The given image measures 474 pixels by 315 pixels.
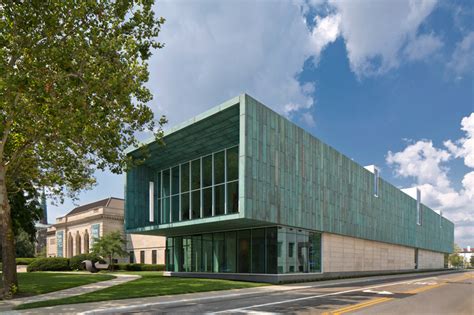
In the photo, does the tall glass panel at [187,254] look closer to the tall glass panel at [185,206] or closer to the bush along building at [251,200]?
the bush along building at [251,200]

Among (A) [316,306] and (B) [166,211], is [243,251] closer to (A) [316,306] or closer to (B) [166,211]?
(B) [166,211]

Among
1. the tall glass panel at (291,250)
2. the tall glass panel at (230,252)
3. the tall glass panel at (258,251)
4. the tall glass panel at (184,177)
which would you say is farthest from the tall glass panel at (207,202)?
the tall glass panel at (291,250)

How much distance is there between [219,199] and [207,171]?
283cm

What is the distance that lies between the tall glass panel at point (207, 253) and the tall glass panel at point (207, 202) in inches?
143

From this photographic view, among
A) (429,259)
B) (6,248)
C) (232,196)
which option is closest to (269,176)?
(232,196)

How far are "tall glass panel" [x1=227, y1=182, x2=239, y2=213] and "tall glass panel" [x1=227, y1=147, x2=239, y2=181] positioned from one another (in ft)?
1.86

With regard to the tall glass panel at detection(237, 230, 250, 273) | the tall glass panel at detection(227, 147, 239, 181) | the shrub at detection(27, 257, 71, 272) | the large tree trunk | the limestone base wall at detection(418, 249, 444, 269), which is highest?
the tall glass panel at detection(227, 147, 239, 181)

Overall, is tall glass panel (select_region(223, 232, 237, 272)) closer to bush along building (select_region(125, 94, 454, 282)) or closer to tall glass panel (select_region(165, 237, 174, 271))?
bush along building (select_region(125, 94, 454, 282))

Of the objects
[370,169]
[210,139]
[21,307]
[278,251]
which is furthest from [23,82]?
[370,169]

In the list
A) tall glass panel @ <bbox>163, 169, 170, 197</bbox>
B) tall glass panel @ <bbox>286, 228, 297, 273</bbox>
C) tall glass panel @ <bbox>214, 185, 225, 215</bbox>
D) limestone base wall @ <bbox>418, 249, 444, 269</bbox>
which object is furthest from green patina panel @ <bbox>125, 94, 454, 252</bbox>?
limestone base wall @ <bbox>418, 249, 444, 269</bbox>

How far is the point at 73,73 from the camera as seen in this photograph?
1708 centimetres

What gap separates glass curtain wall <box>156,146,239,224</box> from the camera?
28.8m

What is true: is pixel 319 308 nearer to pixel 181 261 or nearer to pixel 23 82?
pixel 23 82

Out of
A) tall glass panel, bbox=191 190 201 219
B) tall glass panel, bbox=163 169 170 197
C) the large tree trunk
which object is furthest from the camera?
tall glass panel, bbox=163 169 170 197
